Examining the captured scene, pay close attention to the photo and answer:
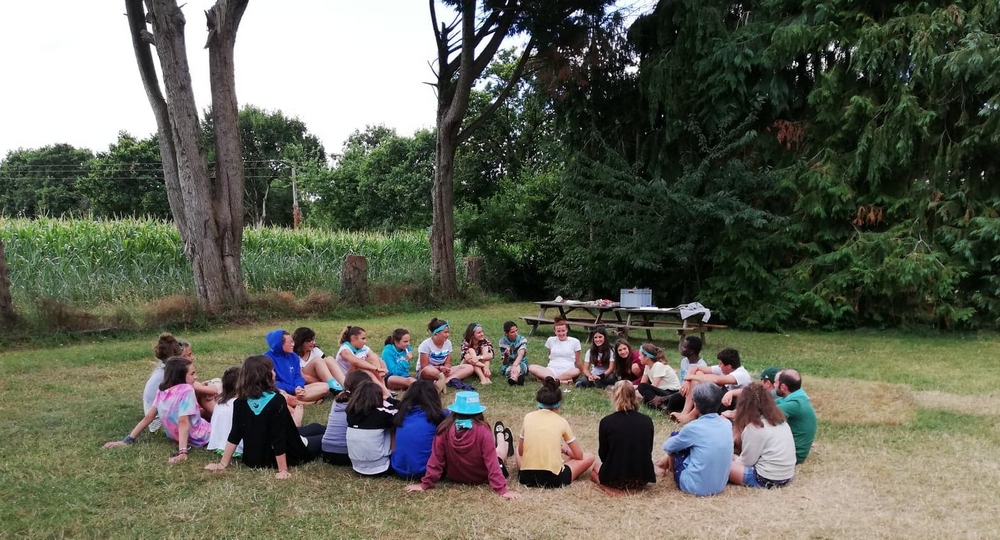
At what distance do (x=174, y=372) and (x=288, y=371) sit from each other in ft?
5.23

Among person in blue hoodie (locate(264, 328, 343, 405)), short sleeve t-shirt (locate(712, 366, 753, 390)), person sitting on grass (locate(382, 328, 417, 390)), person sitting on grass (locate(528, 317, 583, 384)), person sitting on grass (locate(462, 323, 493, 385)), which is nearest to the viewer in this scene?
short sleeve t-shirt (locate(712, 366, 753, 390))

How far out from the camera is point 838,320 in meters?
14.3

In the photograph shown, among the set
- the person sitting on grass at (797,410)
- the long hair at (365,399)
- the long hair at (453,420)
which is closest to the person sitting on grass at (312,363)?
the long hair at (365,399)

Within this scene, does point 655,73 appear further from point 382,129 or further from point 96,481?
point 382,129

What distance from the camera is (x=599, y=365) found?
8.43 metres

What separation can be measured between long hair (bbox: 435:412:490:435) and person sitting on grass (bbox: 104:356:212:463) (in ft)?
7.19

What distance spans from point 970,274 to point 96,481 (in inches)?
606

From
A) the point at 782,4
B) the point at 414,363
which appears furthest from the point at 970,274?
the point at 414,363

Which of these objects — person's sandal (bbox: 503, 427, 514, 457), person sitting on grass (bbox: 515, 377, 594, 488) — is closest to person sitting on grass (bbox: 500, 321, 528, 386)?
person's sandal (bbox: 503, 427, 514, 457)

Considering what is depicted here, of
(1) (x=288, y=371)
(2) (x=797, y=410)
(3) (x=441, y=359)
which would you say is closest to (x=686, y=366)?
(2) (x=797, y=410)

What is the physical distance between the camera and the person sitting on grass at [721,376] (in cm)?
645

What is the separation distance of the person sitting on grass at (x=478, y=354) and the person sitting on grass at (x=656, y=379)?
6.85 ft

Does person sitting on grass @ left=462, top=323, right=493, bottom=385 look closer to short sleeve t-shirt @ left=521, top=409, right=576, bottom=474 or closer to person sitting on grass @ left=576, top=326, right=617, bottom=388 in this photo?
person sitting on grass @ left=576, top=326, right=617, bottom=388

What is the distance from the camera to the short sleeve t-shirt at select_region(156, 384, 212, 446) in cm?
543
